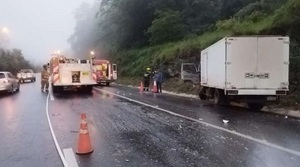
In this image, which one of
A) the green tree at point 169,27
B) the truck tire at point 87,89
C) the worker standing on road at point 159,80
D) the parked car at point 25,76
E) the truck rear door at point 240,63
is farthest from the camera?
the parked car at point 25,76

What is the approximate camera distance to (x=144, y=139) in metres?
8.49

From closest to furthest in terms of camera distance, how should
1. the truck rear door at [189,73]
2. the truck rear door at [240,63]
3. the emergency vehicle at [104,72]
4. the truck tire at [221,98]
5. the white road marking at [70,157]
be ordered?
the white road marking at [70,157] → the truck rear door at [240,63] → the truck tire at [221,98] → the truck rear door at [189,73] → the emergency vehicle at [104,72]

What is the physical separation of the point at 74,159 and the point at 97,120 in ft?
16.3

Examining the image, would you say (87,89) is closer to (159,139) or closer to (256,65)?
(256,65)

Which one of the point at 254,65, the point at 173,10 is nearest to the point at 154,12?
the point at 173,10

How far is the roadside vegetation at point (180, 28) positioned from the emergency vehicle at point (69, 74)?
720cm

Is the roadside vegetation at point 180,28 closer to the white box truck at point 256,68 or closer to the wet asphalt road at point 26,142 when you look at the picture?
the white box truck at point 256,68

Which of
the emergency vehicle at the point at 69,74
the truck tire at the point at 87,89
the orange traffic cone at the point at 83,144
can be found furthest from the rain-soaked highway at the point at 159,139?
the truck tire at the point at 87,89

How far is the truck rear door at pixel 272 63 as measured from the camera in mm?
14242

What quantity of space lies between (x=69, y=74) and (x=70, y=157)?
1847 centimetres

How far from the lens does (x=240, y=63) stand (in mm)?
14688

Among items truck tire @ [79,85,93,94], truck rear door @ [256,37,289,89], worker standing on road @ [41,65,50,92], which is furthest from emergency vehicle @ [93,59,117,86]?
truck rear door @ [256,37,289,89]

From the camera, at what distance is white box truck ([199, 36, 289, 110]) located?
563 inches

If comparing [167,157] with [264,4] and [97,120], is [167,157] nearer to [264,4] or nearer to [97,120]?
[97,120]
